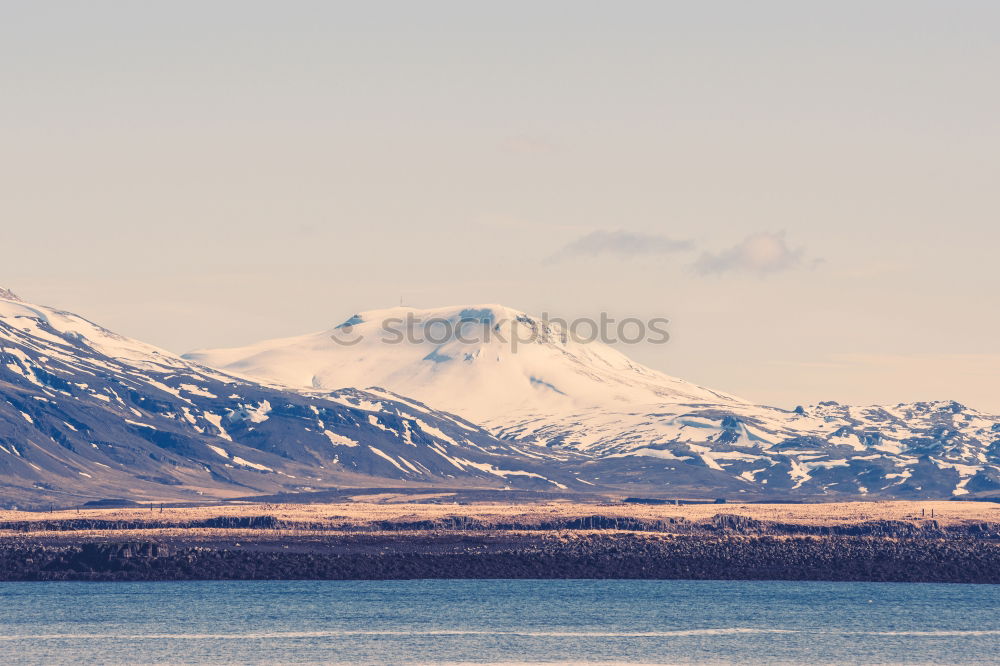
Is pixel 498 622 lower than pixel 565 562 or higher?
higher

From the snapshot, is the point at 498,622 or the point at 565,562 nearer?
the point at 498,622

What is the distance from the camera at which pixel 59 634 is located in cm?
11525

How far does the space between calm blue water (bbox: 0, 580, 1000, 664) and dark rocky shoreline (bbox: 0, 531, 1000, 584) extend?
6.93 feet

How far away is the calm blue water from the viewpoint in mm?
109000

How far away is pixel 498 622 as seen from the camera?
12419 centimetres

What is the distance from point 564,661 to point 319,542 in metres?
94.5

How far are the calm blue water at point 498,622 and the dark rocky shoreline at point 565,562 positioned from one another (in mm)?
2112

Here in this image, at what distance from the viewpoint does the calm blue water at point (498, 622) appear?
109000mm

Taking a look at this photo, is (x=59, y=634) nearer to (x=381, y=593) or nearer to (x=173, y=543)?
(x=381, y=593)

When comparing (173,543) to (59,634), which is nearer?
(59,634)

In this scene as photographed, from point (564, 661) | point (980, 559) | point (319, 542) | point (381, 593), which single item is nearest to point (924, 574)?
point (980, 559)

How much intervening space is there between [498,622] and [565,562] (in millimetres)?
36321

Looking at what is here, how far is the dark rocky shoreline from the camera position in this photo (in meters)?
151

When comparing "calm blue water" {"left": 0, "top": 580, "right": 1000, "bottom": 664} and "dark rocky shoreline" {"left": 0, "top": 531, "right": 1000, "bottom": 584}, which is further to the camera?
"dark rocky shoreline" {"left": 0, "top": 531, "right": 1000, "bottom": 584}
